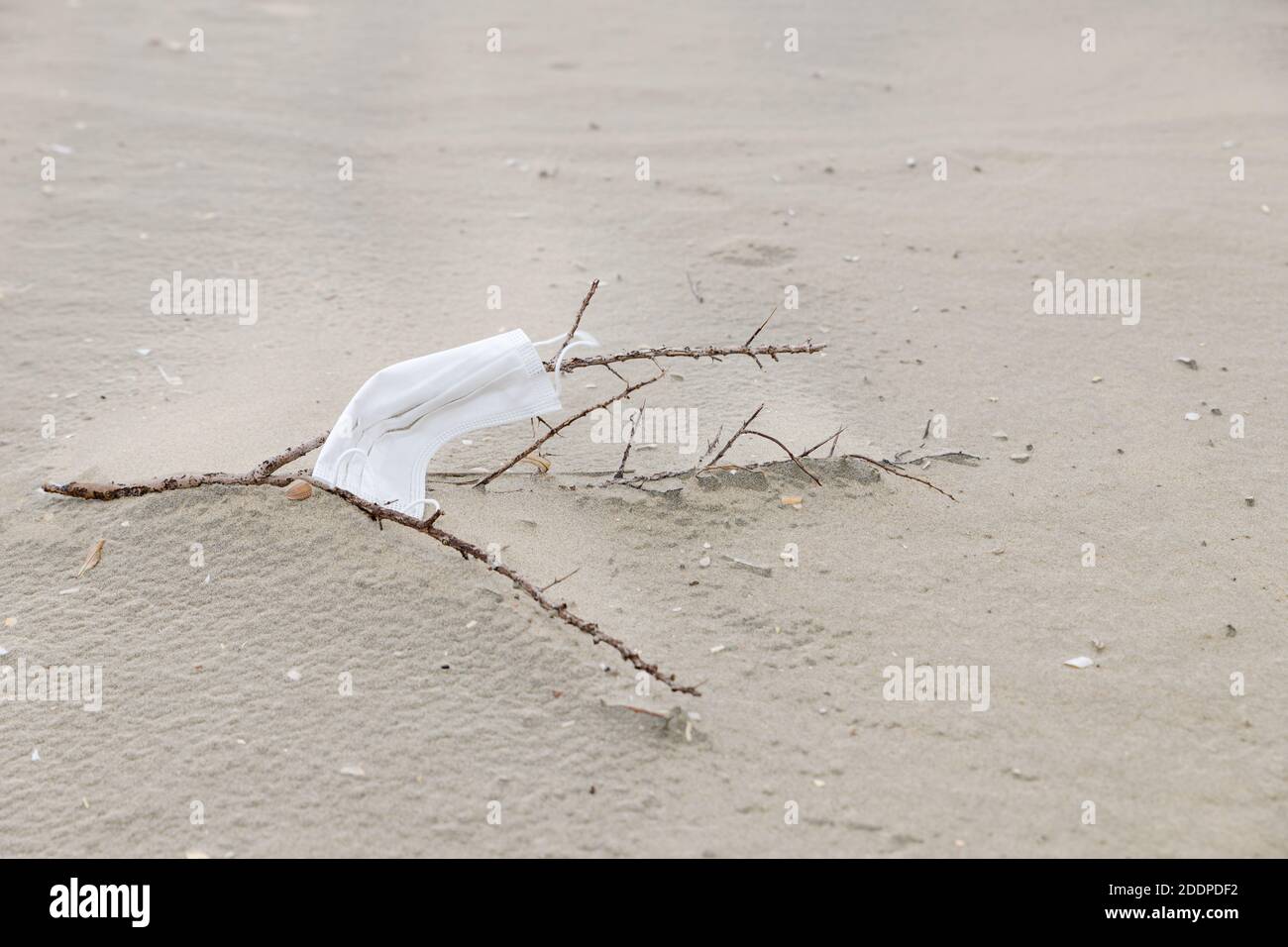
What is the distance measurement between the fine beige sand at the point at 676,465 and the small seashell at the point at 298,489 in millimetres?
57

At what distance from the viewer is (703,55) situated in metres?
5.92

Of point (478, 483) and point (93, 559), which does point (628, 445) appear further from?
point (93, 559)

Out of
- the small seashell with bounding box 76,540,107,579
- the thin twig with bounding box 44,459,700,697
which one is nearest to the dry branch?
the thin twig with bounding box 44,459,700,697

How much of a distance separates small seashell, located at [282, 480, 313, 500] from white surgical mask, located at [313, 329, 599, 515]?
12cm

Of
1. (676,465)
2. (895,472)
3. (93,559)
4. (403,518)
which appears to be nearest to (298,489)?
(403,518)

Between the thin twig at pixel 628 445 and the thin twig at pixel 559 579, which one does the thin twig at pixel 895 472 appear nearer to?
the thin twig at pixel 628 445

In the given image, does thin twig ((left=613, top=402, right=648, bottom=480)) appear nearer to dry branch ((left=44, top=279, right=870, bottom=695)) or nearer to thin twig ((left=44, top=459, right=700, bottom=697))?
dry branch ((left=44, top=279, right=870, bottom=695))

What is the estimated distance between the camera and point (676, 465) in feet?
8.99

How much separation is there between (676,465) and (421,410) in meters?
0.64

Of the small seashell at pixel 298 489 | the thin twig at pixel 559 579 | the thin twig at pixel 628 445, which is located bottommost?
the thin twig at pixel 559 579

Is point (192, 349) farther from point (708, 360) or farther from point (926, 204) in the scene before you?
point (926, 204)

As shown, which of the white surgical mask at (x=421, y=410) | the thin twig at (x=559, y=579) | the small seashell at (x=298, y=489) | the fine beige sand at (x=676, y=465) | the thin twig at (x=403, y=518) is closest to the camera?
the fine beige sand at (x=676, y=465)

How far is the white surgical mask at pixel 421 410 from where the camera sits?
7.75ft

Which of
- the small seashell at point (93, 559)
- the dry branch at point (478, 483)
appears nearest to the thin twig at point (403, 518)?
the dry branch at point (478, 483)
